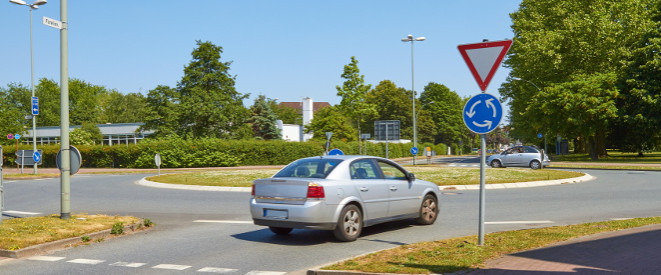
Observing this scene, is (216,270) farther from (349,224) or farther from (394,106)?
(394,106)

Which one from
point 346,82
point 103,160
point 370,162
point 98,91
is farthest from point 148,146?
point 98,91

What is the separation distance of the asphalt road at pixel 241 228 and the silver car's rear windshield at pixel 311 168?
1.05m

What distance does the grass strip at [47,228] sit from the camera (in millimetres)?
8141

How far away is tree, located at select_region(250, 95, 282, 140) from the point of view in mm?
60875

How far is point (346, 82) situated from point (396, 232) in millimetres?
41654

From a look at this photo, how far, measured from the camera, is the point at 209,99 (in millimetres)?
47031

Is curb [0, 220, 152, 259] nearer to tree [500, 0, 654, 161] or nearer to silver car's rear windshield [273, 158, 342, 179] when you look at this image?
silver car's rear windshield [273, 158, 342, 179]

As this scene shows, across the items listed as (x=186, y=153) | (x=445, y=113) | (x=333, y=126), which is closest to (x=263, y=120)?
(x=333, y=126)

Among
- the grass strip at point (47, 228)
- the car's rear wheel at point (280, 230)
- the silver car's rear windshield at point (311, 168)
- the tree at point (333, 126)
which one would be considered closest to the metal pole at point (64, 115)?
the grass strip at point (47, 228)

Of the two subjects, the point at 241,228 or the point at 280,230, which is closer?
the point at 280,230

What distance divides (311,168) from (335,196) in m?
0.79

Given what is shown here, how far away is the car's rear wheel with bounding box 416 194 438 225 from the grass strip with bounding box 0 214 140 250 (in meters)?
5.39

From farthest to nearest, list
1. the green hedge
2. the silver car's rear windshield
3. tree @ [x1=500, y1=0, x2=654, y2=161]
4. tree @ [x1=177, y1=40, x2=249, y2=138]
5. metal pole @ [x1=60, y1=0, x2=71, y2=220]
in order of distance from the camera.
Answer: tree @ [x1=177, y1=40, x2=249, y2=138], tree @ [x1=500, y1=0, x2=654, y2=161], the green hedge, metal pole @ [x1=60, y1=0, x2=71, y2=220], the silver car's rear windshield

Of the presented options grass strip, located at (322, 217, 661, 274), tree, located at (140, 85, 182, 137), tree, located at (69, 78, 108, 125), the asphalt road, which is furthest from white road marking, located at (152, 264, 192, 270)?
tree, located at (69, 78, 108, 125)
